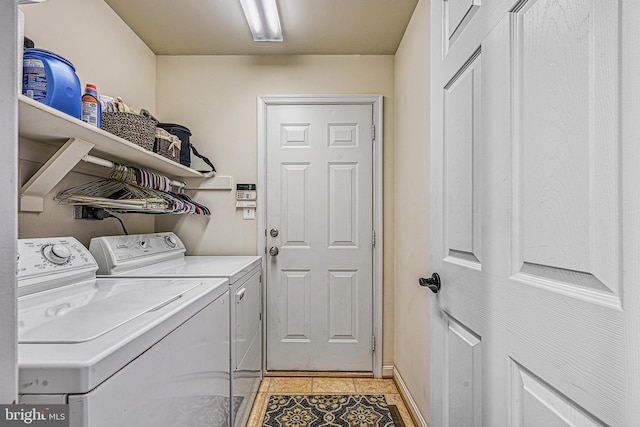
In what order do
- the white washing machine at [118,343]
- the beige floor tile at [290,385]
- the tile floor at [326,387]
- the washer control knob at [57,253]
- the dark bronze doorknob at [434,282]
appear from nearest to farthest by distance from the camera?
the white washing machine at [118,343], the dark bronze doorknob at [434,282], the washer control knob at [57,253], the tile floor at [326,387], the beige floor tile at [290,385]

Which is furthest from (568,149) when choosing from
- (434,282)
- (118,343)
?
(118,343)

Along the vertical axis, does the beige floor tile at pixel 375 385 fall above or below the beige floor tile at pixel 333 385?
below

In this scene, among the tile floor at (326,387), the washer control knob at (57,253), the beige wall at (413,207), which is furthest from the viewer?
the tile floor at (326,387)

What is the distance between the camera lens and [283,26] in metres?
2.30

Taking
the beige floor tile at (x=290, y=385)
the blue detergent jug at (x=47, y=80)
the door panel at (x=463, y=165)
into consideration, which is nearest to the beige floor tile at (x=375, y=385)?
the beige floor tile at (x=290, y=385)

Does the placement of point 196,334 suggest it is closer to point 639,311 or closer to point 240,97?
point 639,311

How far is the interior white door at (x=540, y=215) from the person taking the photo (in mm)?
494

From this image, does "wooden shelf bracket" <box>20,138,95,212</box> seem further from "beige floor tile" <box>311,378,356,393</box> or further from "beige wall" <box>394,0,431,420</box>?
"beige floor tile" <box>311,378,356,393</box>

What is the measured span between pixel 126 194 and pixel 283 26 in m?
1.46

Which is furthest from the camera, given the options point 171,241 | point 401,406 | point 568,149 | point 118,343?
point 171,241

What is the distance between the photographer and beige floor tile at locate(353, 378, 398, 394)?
8.00 ft

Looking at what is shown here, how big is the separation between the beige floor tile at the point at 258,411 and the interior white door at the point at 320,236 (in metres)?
0.36

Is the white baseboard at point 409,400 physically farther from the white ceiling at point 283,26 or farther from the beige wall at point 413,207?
the white ceiling at point 283,26

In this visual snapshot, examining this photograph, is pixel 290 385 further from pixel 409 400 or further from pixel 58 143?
pixel 58 143
